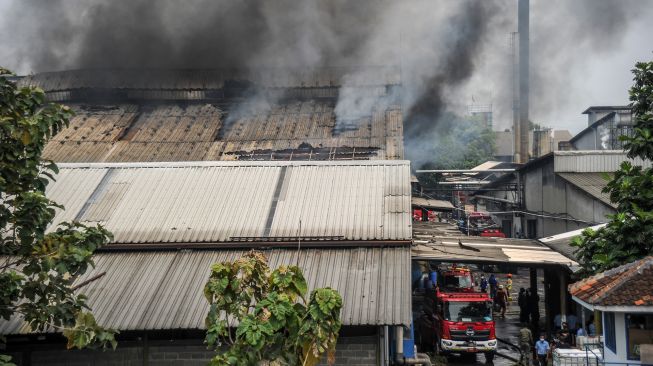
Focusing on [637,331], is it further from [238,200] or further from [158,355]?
[238,200]

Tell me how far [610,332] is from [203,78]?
2567 cm

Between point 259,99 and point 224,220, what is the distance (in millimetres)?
18325

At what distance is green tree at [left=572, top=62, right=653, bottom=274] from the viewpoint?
40.1 feet

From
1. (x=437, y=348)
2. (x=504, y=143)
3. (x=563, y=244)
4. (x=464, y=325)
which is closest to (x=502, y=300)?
(x=563, y=244)

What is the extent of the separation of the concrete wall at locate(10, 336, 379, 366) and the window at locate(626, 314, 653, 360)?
3.91 meters

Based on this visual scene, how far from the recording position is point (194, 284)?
1243 centimetres

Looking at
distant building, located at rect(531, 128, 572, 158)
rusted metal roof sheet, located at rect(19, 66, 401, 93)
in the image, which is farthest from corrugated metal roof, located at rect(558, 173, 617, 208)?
distant building, located at rect(531, 128, 572, 158)

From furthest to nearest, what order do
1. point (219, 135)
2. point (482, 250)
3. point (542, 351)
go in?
point (219, 135) < point (482, 250) < point (542, 351)

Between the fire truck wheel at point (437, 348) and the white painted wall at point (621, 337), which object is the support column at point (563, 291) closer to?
the fire truck wheel at point (437, 348)

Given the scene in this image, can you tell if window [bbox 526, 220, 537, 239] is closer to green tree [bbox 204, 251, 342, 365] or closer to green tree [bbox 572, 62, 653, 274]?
green tree [bbox 572, 62, 653, 274]

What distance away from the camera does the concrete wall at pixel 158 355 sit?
11664 mm

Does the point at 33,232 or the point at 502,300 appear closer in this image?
the point at 33,232

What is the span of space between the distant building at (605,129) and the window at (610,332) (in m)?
22.5

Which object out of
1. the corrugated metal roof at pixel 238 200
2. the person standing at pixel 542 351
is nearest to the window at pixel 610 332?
the corrugated metal roof at pixel 238 200
